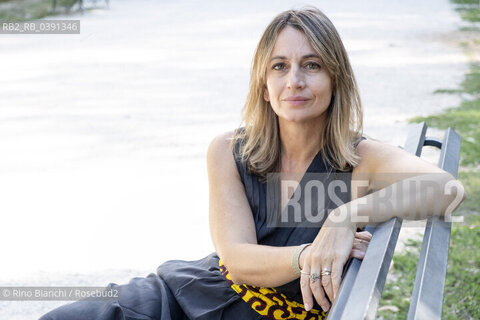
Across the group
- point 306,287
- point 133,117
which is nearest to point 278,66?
point 306,287

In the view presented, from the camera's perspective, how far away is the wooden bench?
5.64ft

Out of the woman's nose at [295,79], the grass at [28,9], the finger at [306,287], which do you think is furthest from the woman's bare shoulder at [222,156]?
the grass at [28,9]

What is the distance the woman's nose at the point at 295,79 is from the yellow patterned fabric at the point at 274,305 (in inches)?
28.5

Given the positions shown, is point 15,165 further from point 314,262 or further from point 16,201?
point 314,262

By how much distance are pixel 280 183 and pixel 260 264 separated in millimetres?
436

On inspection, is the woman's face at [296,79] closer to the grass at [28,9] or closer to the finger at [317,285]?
the finger at [317,285]

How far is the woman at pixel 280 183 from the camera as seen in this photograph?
2441mm

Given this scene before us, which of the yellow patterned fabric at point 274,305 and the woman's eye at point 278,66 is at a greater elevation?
the woman's eye at point 278,66

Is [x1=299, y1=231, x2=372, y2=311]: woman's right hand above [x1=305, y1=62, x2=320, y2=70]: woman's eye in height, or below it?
below

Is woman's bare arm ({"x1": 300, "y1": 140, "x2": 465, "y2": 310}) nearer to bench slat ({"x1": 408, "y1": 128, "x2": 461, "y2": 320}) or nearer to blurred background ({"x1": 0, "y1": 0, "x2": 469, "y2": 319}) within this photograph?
bench slat ({"x1": 408, "y1": 128, "x2": 461, "y2": 320})

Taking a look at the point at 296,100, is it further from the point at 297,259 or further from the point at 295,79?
the point at 297,259

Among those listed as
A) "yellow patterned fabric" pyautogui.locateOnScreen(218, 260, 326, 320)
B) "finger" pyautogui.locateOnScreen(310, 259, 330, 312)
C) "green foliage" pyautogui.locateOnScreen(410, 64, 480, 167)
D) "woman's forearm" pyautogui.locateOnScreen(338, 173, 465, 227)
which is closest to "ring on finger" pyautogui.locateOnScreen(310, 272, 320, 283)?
"finger" pyautogui.locateOnScreen(310, 259, 330, 312)

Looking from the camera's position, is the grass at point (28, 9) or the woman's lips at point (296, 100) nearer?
the woman's lips at point (296, 100)

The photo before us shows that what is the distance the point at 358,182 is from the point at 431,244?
2.08 ft
